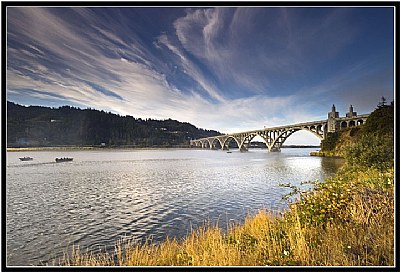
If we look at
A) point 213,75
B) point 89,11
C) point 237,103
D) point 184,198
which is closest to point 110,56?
point 89,11

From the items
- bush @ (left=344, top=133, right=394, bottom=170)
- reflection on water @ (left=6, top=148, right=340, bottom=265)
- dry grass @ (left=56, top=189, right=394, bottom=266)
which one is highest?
bush @ (left=344, top=133, right=394, bottom=170)

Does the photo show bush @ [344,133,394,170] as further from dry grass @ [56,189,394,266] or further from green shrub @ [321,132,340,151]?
green shrub @ [321,132,340,151]

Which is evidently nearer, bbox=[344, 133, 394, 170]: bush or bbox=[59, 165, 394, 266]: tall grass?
bbox=[59, 165, 394, 266]: tall grass

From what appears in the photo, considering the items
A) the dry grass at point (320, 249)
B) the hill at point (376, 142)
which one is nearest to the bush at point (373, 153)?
the hill at point (376, 142)

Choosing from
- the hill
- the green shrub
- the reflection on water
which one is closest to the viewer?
the reflection on water

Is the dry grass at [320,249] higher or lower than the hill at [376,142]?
lower

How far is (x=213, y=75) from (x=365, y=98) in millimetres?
2246

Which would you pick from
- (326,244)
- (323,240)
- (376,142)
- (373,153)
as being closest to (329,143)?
(376,142)

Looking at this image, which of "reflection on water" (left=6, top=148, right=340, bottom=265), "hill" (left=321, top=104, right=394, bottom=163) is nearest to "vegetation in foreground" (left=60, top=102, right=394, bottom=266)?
"reflection on water" (left=6, top=148, right=340, bottom=265)

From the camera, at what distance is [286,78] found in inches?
142

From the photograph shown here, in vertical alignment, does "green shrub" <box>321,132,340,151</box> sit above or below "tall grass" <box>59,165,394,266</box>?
above

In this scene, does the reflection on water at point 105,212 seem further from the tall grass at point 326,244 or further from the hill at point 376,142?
the hill at point 376,142

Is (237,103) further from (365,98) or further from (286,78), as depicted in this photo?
(365,98)

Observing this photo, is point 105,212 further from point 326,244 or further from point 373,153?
point 373,153
